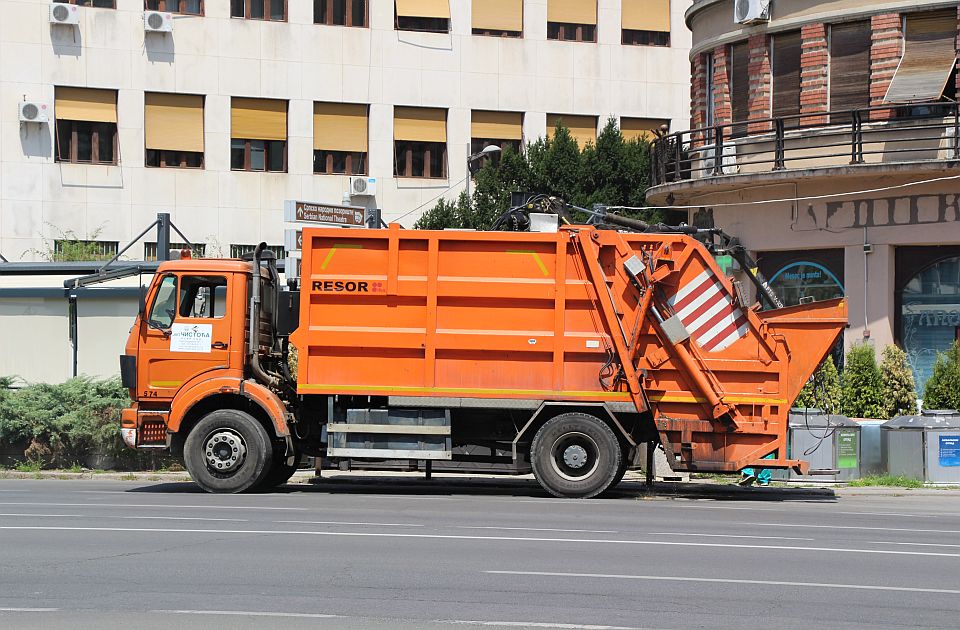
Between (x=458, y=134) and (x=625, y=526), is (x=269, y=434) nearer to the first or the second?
(x=625, y=526)

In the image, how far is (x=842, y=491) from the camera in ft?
57.9

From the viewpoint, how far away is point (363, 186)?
135ft

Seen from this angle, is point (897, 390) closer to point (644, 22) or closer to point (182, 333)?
point (182, 333)

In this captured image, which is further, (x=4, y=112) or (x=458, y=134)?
(x=458, y=134)

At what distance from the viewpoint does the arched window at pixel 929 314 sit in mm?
23172

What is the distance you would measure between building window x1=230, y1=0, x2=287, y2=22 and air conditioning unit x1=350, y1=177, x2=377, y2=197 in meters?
5.63

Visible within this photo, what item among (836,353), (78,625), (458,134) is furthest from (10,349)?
(458,134)

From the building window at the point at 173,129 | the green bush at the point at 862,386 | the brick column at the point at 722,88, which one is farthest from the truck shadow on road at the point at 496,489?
the building window at the point at 173,129

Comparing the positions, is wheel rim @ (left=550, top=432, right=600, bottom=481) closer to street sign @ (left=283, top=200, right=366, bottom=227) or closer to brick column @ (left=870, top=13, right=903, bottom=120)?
street sign @ (left=283, top=200, right=366, bottom=227)

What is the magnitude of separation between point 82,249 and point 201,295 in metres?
23.5

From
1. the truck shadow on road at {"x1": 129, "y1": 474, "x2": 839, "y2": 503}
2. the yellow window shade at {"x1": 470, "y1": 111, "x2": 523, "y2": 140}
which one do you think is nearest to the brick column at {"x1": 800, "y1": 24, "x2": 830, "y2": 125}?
the truck shadow on road at {"x1": 129, "y1": 474, "x2": 839, "y2": 503}

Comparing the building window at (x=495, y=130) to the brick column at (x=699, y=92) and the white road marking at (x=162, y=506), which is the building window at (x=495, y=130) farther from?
the white road marking at (x=162, y=506)

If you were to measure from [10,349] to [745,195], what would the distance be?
14409 mm

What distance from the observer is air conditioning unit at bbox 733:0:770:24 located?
2480cm
